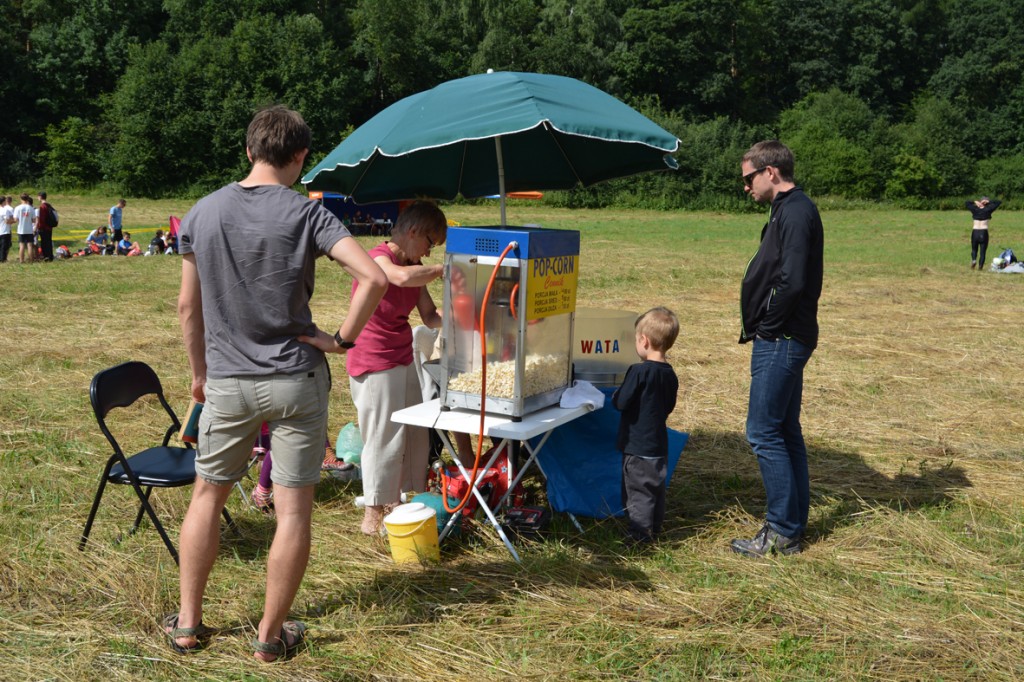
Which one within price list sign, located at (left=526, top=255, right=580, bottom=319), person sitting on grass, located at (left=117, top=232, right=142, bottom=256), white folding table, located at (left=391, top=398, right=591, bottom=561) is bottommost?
person sitting on grass, located at (left=117, top=232, right=142, bottom=256)

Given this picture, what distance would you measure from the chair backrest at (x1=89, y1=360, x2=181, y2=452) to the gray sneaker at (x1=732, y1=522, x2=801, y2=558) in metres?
3.04

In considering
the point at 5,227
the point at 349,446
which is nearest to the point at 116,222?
the point at 5,227

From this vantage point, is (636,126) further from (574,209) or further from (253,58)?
(253,58)

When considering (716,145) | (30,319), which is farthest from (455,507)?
(716,145)

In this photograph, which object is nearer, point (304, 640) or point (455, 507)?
point (304, 640)

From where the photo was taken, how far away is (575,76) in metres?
65.7

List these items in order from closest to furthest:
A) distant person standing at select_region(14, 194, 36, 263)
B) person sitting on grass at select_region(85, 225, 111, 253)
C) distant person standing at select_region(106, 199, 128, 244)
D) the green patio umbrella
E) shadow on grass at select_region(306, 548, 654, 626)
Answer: shadow on grass at select_region(306, 548, 654, 626), the green patio umbrella, distant person standing at select_region(14, 194, 36, 263), person sitting on grass at select_region(85, 225, 111, 253), distant person standing at select_region(106, 199, 128, 244)

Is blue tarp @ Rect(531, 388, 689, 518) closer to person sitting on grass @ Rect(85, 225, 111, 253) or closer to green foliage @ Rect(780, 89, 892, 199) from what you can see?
person sitting on grass @ Rect(85, 225, 111, 253)

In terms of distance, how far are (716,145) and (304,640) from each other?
4942 centimetres

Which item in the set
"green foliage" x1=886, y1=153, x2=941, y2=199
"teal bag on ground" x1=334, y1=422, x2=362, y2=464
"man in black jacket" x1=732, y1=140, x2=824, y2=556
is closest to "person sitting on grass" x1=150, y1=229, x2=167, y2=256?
"teal bag on ground" x1=334, y1=422, x2=362, y2=464

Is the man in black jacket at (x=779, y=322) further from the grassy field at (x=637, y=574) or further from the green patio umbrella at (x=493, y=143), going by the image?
the green patio umbrella at (x=493, y=143)

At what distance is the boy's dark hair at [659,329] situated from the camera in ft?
14.8

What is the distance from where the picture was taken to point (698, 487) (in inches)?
215

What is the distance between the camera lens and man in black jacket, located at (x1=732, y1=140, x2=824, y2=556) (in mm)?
4242
